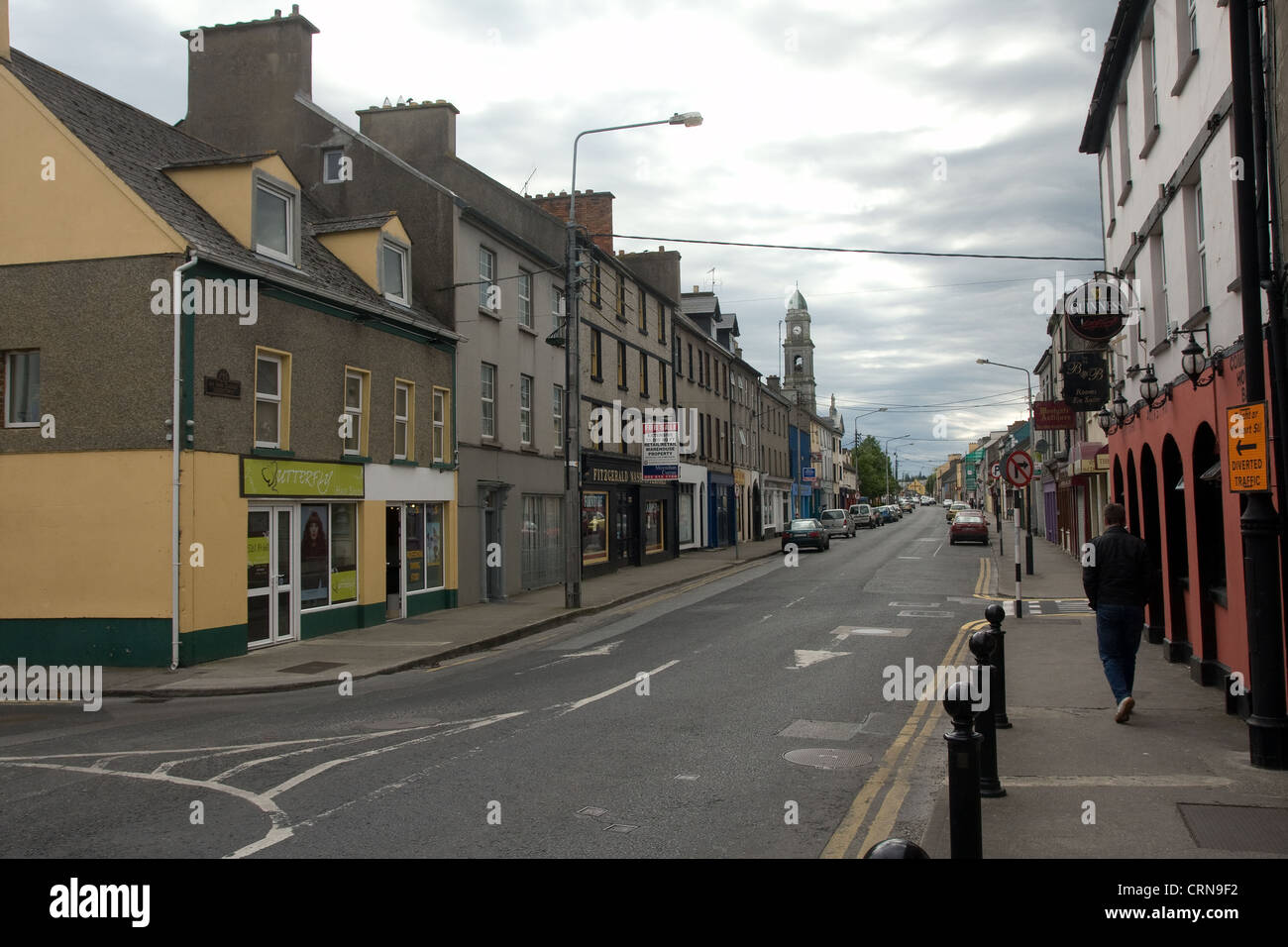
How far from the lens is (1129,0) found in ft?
42.5

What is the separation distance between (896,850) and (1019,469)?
59.0ft

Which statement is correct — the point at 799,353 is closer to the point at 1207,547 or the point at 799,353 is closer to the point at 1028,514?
the point at 1028,514

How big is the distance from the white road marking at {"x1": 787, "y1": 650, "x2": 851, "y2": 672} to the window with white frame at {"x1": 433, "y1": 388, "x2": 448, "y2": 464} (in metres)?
9.92

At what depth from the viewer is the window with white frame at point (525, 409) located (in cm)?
2467

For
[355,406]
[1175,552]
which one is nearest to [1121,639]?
[1175,552]

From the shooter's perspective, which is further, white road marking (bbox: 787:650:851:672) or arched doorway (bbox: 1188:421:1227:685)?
white road marking (bbox: 787:650:851:672)

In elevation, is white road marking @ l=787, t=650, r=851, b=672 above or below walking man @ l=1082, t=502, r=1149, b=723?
below

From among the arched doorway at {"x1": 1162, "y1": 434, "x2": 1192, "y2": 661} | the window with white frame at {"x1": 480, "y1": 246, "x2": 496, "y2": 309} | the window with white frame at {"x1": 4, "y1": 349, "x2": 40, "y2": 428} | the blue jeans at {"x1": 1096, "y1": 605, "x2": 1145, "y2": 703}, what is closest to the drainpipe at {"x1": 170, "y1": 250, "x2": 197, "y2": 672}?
the window with white frame at {"x1": 4, "y1": 349, "x2": 40, "y2": 428}

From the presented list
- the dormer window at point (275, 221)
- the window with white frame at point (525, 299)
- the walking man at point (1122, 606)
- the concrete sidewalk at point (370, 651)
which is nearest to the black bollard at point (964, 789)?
the walking man at point (1122, 606)

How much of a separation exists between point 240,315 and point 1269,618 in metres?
13.7

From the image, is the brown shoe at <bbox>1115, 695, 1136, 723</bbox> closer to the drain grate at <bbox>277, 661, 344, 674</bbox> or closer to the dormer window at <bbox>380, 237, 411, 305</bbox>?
the drain grate at <bbox>277, 661, 344, 674</bbox>

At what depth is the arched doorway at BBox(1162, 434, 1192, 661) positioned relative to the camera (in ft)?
40.1

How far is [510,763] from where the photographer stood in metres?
7.64
